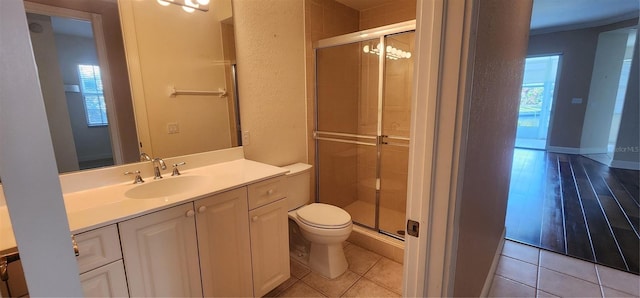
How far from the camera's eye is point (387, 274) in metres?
2.06

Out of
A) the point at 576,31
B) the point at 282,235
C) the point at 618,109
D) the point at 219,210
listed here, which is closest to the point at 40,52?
the point at 219,210

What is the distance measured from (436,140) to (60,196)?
31.5 inches

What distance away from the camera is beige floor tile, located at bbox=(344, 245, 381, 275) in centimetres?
215

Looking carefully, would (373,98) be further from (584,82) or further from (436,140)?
(584,82)

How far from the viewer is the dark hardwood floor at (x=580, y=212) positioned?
2277mm

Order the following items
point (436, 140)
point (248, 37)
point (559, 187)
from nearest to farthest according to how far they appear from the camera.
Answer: point (436, 140) → point (248, 37) → point (559, 187)

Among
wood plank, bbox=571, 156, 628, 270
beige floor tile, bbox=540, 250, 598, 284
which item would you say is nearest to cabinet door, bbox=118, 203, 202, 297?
beige floor tile, bbox=540, 250, 598, 284

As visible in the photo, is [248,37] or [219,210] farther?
[248,37]

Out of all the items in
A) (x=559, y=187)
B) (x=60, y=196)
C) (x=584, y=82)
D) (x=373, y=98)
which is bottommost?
(x=559, y=187)

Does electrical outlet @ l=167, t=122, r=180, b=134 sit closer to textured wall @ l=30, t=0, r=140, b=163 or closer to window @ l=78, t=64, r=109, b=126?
textured wall @ l=30, t=0, r=140, b=163

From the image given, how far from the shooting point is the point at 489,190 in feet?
4.53

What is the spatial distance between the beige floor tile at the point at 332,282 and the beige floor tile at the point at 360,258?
0.27 ft

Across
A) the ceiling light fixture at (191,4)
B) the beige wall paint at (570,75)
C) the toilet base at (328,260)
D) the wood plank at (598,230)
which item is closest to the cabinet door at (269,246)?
the toilet base at (328,260)

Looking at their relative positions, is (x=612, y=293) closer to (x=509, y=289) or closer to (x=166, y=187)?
(x=509, y=289)
